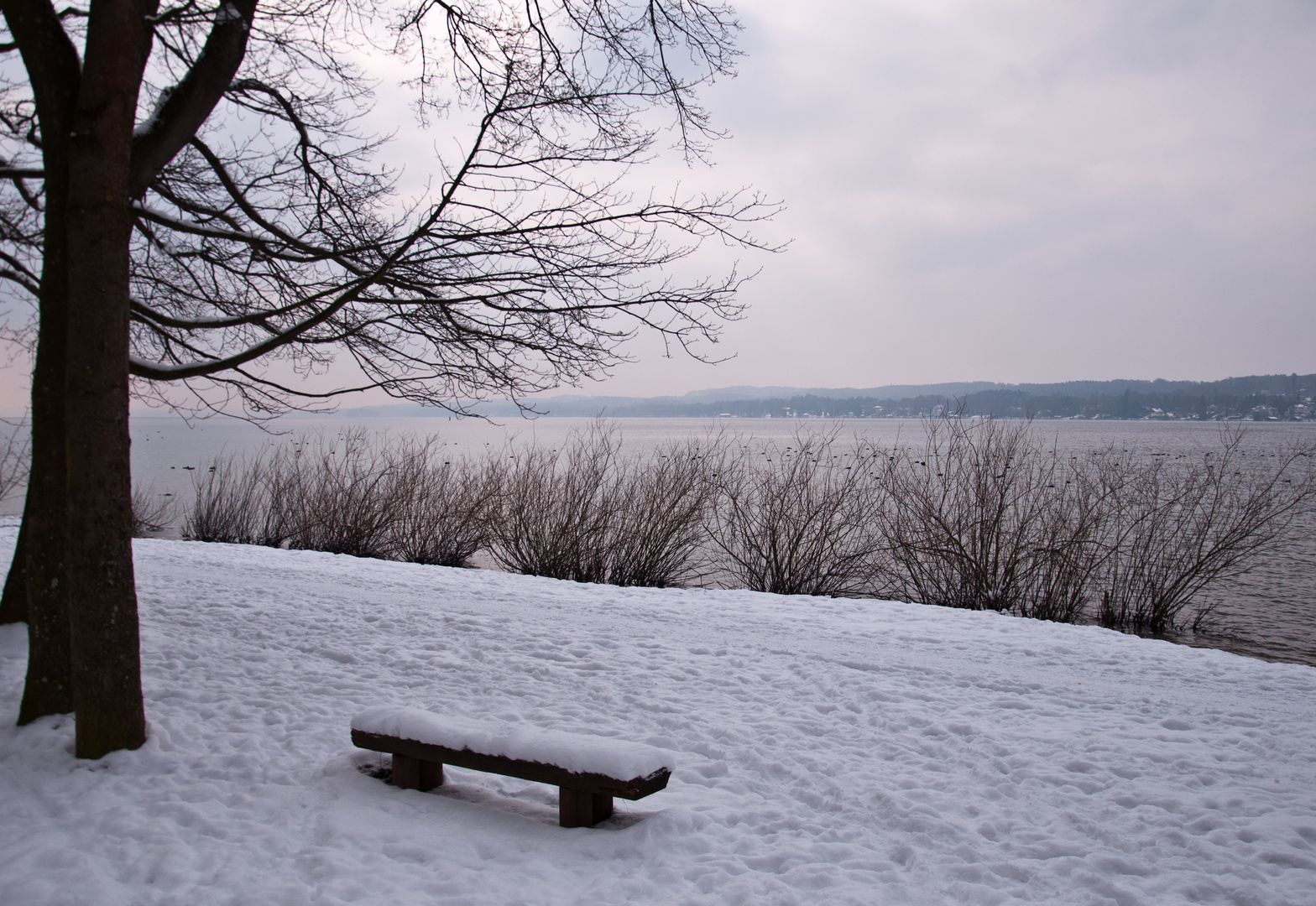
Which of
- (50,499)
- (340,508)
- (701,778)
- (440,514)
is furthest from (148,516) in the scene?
(701,778)

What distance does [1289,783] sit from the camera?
4340mm

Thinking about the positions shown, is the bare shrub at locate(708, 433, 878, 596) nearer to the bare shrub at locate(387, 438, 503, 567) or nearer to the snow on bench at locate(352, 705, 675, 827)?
the bare shrub at locate(387, 438, 503, 567)

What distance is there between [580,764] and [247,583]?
24.5 feet

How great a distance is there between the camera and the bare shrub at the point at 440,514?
1500cm

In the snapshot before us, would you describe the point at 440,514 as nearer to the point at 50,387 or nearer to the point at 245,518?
the point at 245,518

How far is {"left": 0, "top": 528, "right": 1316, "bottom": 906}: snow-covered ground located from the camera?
329cm

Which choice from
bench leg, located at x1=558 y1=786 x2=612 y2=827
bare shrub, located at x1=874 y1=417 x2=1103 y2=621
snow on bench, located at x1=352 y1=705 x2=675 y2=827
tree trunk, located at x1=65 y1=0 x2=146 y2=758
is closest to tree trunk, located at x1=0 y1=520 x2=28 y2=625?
tree trunk, located at x1=65 y1=0 x2=146 y2=758

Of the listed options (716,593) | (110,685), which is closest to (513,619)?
(716,593)

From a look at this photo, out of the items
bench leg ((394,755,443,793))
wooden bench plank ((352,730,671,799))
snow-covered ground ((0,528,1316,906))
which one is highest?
wooden bench plank ((352,730,671,799))

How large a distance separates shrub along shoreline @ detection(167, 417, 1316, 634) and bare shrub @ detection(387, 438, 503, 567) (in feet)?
0.11

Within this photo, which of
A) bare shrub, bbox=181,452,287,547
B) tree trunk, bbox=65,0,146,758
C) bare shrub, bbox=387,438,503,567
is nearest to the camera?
tree trunk, bbox=65,0,146,758

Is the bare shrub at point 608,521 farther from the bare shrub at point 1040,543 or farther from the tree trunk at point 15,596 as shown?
the tree trunk at point 15,596

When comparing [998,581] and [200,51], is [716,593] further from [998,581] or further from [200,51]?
[200,51]

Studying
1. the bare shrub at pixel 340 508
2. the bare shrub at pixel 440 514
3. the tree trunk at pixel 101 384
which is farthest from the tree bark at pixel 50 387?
the bare shrub at pixel 340 508
